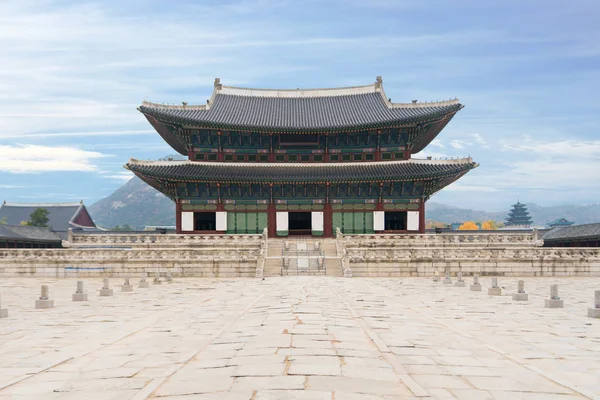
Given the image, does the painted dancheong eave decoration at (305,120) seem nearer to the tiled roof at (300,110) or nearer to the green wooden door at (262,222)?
the tiled roof at (300,110)

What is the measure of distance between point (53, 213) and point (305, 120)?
4500cm

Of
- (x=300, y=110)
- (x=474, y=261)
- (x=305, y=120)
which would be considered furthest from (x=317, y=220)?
(x=474, y=261)

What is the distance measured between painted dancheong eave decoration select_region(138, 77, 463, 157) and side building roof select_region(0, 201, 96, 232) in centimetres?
2963

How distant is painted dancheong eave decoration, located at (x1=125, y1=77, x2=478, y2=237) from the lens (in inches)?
1655

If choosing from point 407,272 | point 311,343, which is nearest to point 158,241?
point 407,272

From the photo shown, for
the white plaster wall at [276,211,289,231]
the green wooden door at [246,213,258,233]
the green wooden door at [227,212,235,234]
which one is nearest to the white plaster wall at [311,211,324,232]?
the white plaster wall at [276,211,289,231]

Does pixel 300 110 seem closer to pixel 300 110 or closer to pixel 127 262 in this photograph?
pixel 300 110

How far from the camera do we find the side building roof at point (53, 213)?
7144 centimetres

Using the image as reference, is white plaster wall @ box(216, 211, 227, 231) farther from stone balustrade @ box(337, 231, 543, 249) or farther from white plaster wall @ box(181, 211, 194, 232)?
stone balustrade @ box(337, 231, 543, 249)

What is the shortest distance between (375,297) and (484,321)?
5.03 m

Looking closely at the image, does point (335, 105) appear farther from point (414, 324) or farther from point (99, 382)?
point (99, 382)

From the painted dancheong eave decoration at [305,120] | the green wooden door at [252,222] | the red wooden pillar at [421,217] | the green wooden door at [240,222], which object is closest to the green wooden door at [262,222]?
the green wooden door at [252,222]

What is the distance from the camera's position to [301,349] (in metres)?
7.87

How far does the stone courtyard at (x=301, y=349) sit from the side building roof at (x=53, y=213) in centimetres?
5879
